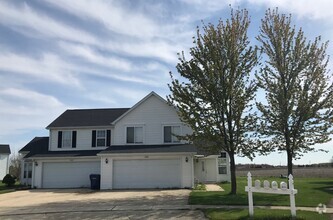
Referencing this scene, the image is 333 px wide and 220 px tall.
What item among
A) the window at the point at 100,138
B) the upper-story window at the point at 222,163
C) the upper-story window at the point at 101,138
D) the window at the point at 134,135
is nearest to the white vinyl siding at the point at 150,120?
the window at the point at 134,135

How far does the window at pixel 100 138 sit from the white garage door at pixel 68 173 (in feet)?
6.00

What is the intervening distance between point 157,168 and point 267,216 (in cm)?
1619

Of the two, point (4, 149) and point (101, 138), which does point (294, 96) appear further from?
point (4, 149)

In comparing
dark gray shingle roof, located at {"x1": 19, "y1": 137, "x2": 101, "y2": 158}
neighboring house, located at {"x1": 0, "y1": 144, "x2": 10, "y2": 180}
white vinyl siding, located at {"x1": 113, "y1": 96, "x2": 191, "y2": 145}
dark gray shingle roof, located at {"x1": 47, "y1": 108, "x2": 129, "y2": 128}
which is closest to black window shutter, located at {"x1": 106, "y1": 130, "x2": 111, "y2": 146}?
dark gray shingle roof, located at {"x1": 47, "y1": 108, "x2": 129, "y2": 128}

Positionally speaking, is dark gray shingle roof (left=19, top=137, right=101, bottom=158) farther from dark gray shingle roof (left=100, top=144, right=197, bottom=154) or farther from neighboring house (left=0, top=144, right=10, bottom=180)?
neighboring house (left=0, top=144, right=10, bottom=180)

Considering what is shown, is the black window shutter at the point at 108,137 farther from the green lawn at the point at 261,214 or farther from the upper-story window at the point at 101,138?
the green lawn at the point at 261,214

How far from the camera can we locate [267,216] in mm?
12914

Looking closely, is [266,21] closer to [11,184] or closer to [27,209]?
[27,209]

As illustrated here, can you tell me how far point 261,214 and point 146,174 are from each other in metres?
16.0

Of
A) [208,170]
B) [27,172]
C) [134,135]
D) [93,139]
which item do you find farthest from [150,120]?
[27,172]

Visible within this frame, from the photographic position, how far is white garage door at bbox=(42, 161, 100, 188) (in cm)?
3119

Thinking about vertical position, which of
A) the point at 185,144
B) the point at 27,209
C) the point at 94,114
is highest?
the point at 94,114

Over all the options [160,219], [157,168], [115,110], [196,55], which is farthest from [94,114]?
[160,219]

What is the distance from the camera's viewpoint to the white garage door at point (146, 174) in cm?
2827
